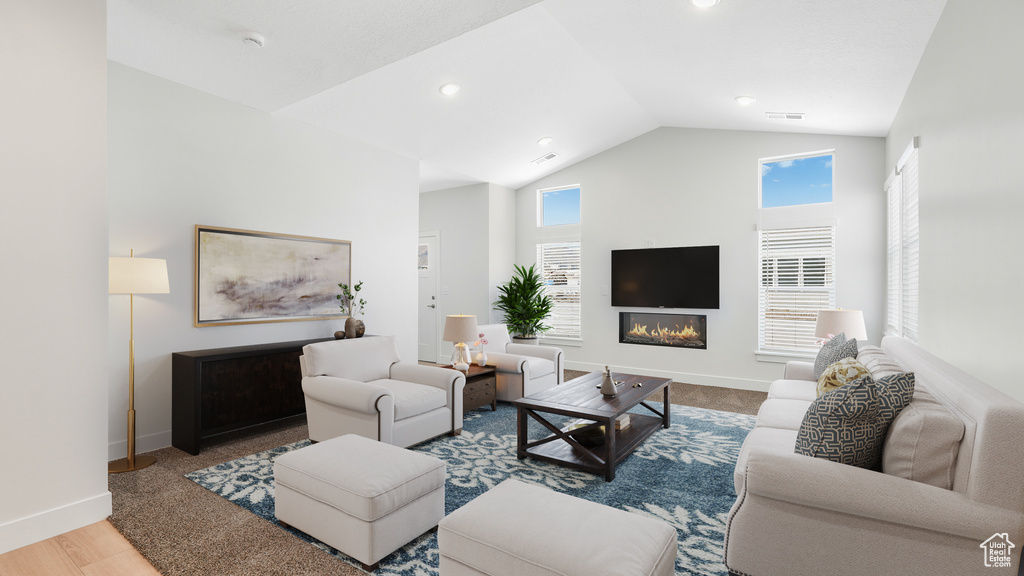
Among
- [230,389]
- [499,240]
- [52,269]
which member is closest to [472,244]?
[499,240]

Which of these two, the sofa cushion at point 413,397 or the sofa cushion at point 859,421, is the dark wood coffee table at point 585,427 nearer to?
the sofa cushion at point 413,397

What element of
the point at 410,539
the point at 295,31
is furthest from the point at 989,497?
the point at 295,31

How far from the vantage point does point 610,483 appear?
113 inches

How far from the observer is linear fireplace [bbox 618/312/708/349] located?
600 centimetres

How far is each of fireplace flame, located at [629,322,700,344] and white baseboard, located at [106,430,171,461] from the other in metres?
5.19

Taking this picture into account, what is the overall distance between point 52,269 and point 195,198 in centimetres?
160

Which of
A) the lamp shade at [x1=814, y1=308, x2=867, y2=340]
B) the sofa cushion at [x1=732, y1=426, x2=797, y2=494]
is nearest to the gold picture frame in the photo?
the sofa cushion at [x1=732, y1=426, x2=797, y2=494]

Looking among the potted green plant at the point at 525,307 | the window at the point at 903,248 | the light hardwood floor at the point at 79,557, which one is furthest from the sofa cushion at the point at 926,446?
the potted green plant at the point at 525,307

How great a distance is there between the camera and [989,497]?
146 centimetres

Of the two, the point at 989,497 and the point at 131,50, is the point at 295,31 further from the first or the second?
the point at 989,497

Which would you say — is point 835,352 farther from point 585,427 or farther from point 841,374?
point 585,427

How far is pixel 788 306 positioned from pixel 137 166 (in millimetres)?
6321

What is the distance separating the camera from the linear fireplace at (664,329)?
6000 mm

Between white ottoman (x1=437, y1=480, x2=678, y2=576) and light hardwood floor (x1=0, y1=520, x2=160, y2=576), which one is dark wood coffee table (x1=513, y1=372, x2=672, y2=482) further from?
light hardwood floor (x1=0, y1=520, x2=160, y2=576)
